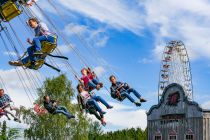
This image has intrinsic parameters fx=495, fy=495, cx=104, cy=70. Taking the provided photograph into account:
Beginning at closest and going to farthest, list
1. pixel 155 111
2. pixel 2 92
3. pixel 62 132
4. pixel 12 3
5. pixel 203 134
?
1. pixel 12 3
2. pixel 2 92
3. pixel 203 134
4. pixel 62 132
5. pixel 155 111

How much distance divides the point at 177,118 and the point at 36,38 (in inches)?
1538

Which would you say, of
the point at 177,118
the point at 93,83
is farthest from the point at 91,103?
the point at 177,118

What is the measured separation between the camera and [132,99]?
2197cm

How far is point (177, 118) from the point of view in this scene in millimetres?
55000

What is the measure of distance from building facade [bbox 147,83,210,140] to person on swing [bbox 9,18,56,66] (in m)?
35.8

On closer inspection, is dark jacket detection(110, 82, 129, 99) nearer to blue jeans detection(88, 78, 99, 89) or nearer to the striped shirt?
blue jeans detection(88, 78, 99, 89)

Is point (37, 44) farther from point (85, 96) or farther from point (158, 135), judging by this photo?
point (158, 135)

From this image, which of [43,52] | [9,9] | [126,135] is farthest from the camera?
[126,135]

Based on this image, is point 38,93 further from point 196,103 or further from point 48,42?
point 48,42

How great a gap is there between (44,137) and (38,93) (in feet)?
17.1

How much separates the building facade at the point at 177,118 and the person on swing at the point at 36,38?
3584cm

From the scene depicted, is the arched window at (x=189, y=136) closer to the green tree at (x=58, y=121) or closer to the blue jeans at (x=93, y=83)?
the green tree at (x=58, y=121)

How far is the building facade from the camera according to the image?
5197 centimetres

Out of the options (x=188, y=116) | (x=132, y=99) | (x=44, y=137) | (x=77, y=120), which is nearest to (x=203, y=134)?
(x=188, y=116)
